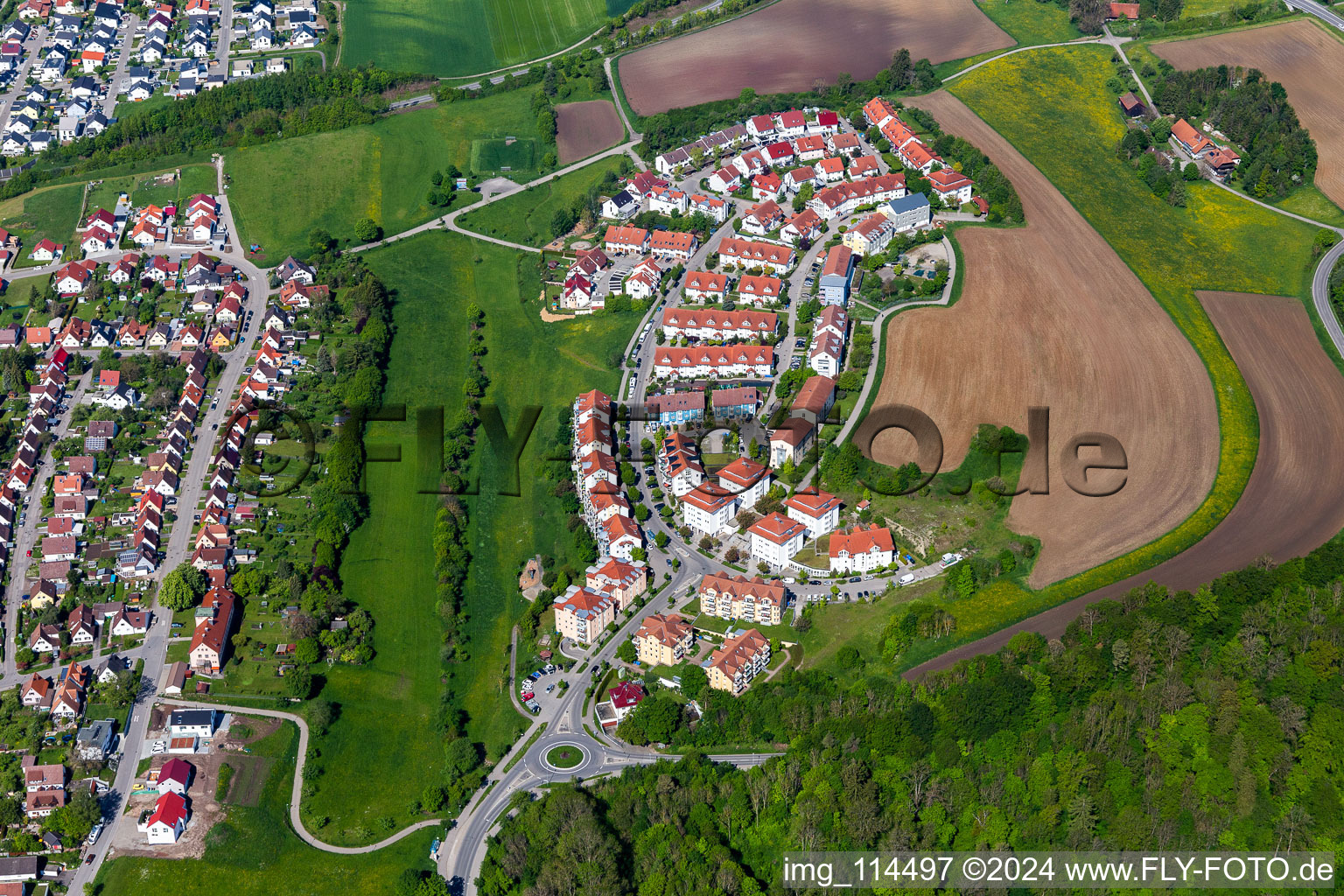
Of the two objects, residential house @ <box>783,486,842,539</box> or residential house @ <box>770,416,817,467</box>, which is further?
residential house @ <box>770,416,817,467</box>

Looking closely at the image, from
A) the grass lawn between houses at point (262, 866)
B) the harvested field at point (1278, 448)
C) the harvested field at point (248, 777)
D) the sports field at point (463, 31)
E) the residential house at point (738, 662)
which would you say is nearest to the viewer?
the grass lawn between houses at point (262, 866)

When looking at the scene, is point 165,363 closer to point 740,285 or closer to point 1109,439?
point 740,285

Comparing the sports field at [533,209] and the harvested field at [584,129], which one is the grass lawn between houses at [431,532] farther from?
the harvested field at [584,129]

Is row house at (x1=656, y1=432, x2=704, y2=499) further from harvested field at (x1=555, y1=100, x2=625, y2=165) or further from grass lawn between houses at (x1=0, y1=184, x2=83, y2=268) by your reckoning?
grass lawn between houses at (x1=0, y1=184, x2=83, y2=268)

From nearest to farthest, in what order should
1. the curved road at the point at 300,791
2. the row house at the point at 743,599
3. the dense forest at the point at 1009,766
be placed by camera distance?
the dense forest at the point at 1009,766
the curved road at the point at 300,791
the row house at the point at 743,599

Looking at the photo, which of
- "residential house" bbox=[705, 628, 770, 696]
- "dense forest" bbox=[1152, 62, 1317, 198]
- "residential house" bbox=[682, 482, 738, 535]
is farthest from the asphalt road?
"residential house" bbox=[705, 628, 770, 696]

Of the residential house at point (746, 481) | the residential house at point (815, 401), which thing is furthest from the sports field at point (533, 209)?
the residential house at point (746, 481)

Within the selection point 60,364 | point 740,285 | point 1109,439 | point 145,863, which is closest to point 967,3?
point 740,285
